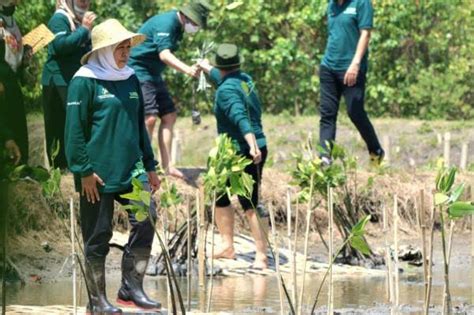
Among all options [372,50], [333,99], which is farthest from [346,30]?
[372,50]

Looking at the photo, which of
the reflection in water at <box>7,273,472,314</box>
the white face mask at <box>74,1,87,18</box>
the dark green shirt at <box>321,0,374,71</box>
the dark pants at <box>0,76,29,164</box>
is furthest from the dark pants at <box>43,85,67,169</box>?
the dark pants at <box>0,76,29,164</box>


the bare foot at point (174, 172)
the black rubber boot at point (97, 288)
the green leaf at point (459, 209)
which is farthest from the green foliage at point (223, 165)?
the bare foot at point (174, 172)

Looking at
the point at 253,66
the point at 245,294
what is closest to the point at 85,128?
the point at 245,294

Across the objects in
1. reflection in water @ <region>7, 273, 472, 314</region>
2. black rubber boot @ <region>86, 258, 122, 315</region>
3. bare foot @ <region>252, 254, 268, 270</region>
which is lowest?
reflection in water @ <region>7, 273, 472, 314</region>

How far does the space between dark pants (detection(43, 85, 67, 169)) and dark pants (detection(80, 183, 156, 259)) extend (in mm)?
1727

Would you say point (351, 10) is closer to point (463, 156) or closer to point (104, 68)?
point (463, 156)

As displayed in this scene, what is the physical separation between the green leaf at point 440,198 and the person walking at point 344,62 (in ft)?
20.7

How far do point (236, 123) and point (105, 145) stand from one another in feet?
9.27

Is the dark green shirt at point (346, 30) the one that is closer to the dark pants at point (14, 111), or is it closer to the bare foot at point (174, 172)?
the bare foot at point (174, 172)

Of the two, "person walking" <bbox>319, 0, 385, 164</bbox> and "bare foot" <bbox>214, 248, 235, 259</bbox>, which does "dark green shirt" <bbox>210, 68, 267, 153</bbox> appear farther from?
"person walking" <bbox>319, 0, 385, 164</bbox>

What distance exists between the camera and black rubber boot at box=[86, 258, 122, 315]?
24.8ft

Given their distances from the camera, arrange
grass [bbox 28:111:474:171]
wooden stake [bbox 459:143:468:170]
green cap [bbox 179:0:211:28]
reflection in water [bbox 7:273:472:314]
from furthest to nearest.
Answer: grass [bbox 28:111:474:171]
wooden stake [bbox 459:143:468:170]
green cap [bbox 179:0:211:28]
reflection in water [bbox 7:273:472:314]

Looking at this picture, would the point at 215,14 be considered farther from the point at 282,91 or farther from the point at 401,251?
the point at 401,251

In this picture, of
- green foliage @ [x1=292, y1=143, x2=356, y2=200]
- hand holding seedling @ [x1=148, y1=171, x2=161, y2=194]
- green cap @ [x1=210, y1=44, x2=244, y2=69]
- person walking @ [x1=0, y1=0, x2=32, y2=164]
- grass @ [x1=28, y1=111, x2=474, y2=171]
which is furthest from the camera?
grass @ [x1=28, y1=111, x2=474, y2=171]
